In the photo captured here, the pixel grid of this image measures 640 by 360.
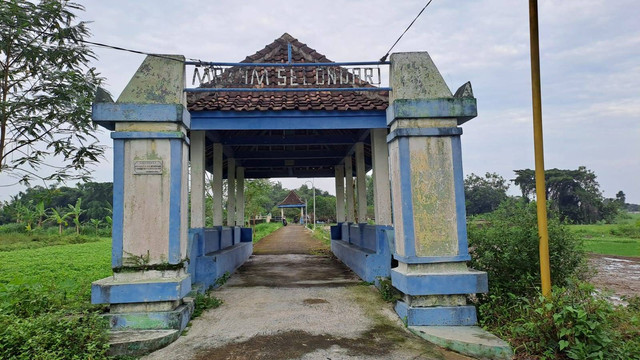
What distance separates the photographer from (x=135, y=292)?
468cm

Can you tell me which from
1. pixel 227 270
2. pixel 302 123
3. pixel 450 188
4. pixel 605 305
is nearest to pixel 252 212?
pixel 227 270

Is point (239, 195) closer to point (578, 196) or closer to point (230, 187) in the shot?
point (230, 187)

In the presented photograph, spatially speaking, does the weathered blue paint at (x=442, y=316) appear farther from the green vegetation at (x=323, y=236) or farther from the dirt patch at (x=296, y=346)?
the green vegetation at (x=323, y=236)

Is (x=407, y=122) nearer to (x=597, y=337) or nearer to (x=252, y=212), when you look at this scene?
(x=597, y=337)

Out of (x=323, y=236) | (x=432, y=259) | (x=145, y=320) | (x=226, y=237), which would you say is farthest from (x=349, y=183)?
(x=323, y=236)

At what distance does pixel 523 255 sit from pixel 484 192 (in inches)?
2111

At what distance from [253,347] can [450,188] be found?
3.29m

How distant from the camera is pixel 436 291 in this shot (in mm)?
4910

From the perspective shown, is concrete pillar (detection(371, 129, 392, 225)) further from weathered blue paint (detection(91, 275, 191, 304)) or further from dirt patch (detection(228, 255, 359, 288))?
weathered blue paint (detection(91, 275, 191, 304))

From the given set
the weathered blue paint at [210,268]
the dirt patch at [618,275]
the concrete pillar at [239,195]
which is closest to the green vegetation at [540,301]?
the dirt patch at [618,275]

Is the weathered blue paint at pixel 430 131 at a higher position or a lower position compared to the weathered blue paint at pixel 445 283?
higher

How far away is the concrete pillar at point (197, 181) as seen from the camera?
24.4 feet

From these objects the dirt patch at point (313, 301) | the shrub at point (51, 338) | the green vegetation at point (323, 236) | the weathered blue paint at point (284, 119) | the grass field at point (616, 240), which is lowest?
the grass field at point (616, 240)

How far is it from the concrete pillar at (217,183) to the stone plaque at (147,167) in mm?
4294
